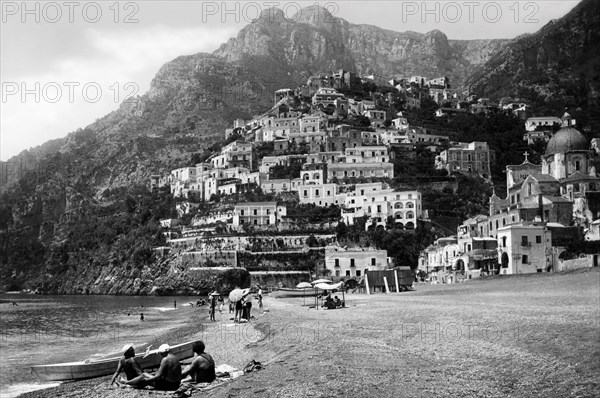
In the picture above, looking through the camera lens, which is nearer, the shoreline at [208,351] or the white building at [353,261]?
the shoreline at [208,351]

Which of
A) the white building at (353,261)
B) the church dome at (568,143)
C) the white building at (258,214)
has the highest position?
the church dome at (568,143)

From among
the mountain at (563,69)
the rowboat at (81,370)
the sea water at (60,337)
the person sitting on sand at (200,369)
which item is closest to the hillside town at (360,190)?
the mountain at (563,69)

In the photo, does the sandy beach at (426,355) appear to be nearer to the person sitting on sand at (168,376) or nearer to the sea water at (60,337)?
the person sitting on sand at (168,376)

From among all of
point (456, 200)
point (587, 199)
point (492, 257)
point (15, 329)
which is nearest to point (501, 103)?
point (456, 200)

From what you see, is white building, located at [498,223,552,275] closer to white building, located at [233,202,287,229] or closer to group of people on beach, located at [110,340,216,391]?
group of people on beach, located at [110,340,216,391]

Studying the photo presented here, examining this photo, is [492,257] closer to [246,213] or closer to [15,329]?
[15,329]

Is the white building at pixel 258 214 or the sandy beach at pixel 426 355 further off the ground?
the white building at pixel 258 214
